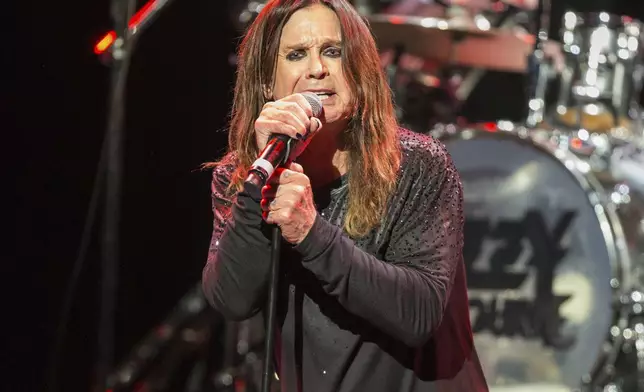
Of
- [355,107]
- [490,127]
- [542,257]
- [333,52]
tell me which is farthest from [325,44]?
[542,257]

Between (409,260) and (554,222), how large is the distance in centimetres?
203

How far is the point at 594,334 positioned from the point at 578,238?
0.39m

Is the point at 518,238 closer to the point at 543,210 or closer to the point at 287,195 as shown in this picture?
the point at 543,210

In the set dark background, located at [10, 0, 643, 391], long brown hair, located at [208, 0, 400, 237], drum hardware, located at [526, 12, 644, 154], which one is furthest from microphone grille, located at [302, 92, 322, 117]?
drum hardware, located at [526, 12, 644, 154]

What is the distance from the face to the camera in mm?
1899

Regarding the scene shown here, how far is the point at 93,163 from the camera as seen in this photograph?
13.2 ft

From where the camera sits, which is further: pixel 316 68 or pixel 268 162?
pixel 316 68

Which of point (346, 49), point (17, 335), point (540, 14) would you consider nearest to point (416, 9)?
point (540, 14)

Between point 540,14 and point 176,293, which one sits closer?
point 540,14

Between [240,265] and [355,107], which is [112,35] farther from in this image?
[240,265]

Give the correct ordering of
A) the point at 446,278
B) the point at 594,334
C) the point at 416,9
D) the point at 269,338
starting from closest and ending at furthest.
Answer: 1. the point at 269,338
2. the point at 446,278
3. the point at 594,334
4. the point at 416,9

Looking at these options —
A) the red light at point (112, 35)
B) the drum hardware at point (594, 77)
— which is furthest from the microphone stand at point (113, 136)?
the drum hardware at point (594, 77)

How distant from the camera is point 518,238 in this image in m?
3.83

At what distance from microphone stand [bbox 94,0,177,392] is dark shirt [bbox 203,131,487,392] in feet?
4.08
